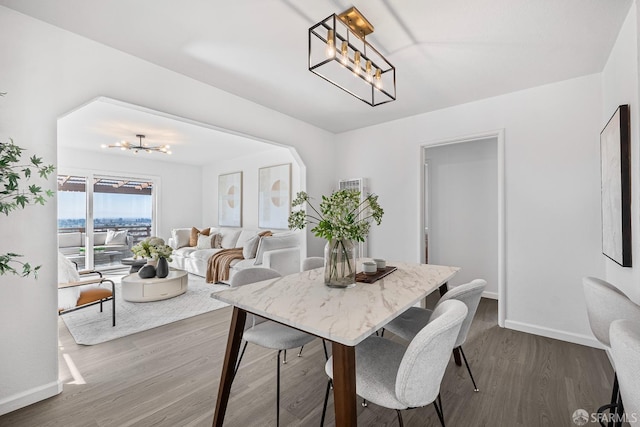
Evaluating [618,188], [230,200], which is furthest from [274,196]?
[618,188]

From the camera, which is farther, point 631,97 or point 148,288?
point 148,288

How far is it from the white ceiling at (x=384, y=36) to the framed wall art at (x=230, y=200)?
3704mm

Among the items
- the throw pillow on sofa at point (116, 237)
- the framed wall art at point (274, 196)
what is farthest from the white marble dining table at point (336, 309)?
the throw pillow on sofa at point (116, 237)

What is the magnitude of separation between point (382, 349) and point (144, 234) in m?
6.89

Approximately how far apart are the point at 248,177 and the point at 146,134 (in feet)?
6.93

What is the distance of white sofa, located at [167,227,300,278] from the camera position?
443cm

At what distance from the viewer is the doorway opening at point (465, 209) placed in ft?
13.3

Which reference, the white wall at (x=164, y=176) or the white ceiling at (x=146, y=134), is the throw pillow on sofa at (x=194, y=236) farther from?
the white ceiling at (x=146, y=134)

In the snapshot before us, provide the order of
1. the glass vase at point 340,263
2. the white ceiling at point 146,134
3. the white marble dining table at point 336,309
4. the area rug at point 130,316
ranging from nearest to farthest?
the white marble dining table at point 336,309, the glass vase at point 340,263, the area rug at point 130,316, the white ceiling at point 146,134

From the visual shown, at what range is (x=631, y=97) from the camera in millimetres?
1850

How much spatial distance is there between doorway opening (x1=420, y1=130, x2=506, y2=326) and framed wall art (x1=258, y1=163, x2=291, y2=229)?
8.27 feet

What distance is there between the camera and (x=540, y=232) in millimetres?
2918

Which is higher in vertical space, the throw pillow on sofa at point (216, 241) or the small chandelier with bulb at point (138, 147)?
the small chandelier with bulb at point (138, 147)

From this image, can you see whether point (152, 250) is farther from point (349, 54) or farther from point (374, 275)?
point (349, 54)
